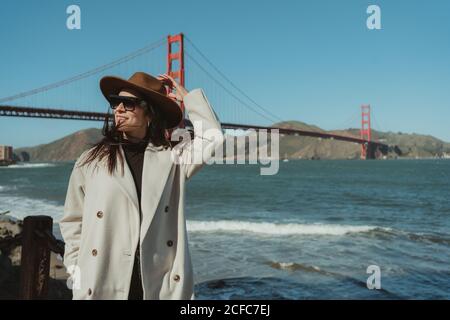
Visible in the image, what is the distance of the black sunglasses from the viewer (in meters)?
1.77

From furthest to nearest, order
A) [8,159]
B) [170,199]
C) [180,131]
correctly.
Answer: [8,159] → [180,131] → [170,199]

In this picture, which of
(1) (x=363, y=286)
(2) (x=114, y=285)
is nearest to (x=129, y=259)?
(2) (x=114, y=285)

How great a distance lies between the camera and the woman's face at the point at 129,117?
179 cm

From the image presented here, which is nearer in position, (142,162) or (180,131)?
(142,162)

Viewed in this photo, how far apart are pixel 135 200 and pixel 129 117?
363 mm

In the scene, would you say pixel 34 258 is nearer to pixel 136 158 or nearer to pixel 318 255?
pixel 136 158

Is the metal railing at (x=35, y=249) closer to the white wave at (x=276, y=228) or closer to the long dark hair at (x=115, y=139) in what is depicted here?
the long dark hair at (x=115, y=139)

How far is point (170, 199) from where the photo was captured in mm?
1741

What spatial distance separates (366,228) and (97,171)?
13.2 metres

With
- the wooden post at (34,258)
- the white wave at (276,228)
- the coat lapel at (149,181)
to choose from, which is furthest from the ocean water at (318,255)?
the coat lapel at (149,181)

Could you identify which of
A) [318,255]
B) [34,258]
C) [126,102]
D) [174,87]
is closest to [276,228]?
[318,255]

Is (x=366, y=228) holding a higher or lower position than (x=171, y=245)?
lower

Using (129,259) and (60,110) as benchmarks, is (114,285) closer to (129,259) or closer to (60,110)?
(129,259)

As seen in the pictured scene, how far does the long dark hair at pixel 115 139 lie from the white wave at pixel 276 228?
1094 centimetres
